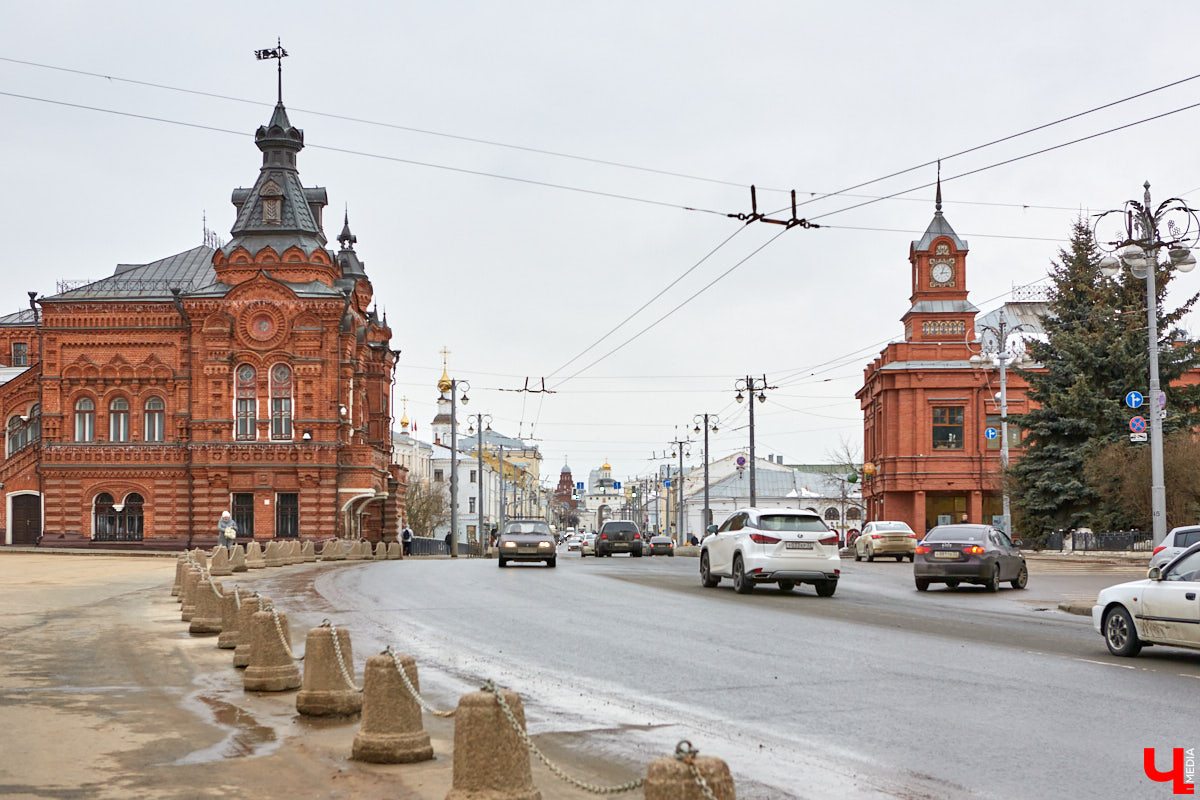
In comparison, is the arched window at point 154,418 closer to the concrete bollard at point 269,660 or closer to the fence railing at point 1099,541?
the fence railing at point 1099,541

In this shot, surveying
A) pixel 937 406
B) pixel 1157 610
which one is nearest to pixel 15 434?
pixel 937 406

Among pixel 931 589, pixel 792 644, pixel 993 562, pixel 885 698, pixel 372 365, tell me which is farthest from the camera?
pixel 372 365

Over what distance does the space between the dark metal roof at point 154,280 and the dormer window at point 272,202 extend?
5.04 m

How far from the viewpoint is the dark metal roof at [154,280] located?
63031 millimetres

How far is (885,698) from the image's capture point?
35.1 feet

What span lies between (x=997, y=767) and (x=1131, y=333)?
141ft

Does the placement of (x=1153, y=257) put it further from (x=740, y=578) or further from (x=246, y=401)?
(x=246, y=401)

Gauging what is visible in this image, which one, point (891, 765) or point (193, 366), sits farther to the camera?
point (193, 366)

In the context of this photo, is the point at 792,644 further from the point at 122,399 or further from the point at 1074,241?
the point at 122,399

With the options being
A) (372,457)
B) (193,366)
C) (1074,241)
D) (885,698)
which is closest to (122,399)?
(193,366)

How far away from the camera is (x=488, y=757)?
6.41 m

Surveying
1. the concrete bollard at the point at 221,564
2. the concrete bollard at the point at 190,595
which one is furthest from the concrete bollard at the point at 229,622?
the concrete bollard at the point at 221,564

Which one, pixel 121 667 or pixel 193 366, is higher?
pixel 193 366

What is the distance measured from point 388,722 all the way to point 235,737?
169cm
